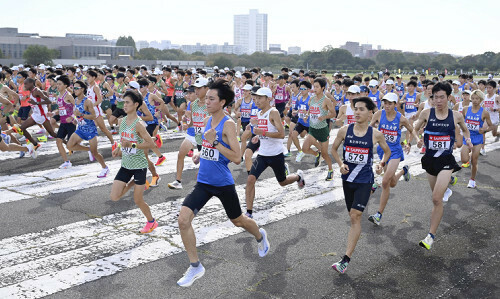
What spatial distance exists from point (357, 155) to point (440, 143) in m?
1.78

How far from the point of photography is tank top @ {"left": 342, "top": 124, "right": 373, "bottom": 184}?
6.26 metres

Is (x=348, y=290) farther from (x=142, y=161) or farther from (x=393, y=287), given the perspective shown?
(x=142, y=161)

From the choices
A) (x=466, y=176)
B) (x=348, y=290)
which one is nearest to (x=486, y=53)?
(x=466, y=176)

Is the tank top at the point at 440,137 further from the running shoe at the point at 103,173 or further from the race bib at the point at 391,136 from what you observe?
the running shoe at the point at 103,173

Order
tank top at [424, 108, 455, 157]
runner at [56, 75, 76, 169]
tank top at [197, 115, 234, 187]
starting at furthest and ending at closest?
runner at [56, 75, 76, 169]
tank top at [424, 108, 455, 157]
tank top at [197, 115, 234, 187]

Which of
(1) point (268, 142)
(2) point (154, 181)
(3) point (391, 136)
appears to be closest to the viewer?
(1) point (268, 142)

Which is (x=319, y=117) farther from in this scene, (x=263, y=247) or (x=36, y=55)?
(x=36, y=55)

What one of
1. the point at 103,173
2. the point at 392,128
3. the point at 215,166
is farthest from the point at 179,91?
the point at 215,166

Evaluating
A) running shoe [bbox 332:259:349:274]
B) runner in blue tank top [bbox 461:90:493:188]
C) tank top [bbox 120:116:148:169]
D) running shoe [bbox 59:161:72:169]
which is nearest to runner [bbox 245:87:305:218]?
tank top [bbox 120:116:148:169]

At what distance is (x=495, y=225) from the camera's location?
7867 millimetres

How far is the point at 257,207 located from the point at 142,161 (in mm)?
2283

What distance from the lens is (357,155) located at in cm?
631

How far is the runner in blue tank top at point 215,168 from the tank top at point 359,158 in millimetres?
1579

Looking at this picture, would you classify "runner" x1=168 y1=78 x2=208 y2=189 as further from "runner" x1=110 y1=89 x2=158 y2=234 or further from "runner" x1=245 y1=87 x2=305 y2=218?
"runner" x1=110 y1=89 x2=158 y2=234
